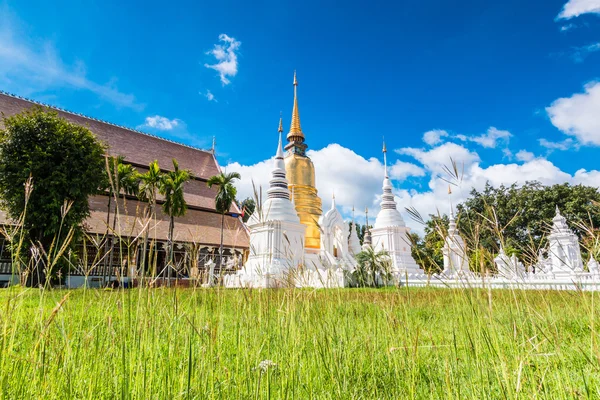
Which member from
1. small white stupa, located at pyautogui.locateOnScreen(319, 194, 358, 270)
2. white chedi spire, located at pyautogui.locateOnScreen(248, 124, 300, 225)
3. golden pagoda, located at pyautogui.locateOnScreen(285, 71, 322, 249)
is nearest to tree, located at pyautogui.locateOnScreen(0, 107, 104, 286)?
white chedi spire, located at pyautogui.locateOnScreen(248, 124, 300, 225)

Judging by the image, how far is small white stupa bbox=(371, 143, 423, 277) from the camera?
20578 mm

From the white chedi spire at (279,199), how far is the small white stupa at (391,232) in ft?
17.5

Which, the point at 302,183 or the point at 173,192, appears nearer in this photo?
the point at 173,192

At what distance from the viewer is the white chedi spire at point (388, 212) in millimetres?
22828

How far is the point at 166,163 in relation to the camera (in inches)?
1105

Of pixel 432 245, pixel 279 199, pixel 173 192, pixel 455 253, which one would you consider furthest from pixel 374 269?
pixel 279 199

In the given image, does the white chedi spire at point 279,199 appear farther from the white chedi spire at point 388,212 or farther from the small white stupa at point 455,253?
the small white stupa at point 455,253

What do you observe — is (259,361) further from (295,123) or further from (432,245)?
(295,123)

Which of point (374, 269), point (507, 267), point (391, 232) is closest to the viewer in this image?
point (507, 267)

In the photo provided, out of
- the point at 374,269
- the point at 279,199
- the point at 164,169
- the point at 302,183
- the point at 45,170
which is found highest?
the point at 164,169

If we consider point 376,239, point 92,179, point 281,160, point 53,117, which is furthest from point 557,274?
point 53,117

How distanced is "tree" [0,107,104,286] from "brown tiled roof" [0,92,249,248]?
6.87 meters

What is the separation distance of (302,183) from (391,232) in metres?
7.19

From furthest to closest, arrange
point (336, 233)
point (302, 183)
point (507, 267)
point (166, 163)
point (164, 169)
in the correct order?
point (166, 163) → point (164, 169) → point (302, 183) → point (336, 233) → point (507, 267)
